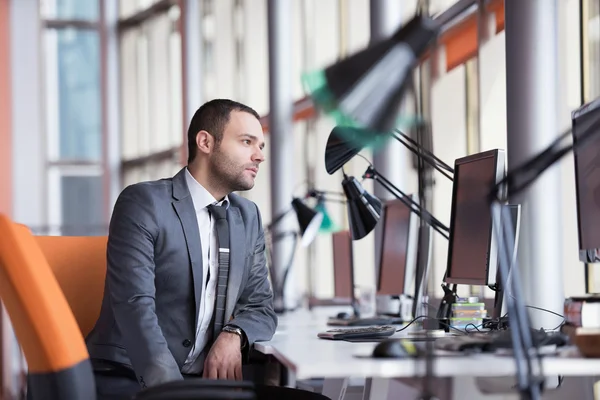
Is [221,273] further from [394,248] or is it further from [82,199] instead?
[82,199]

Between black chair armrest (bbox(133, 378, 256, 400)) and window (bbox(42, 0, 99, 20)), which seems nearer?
black chair armrest (bbox(133, 378, 256, 400))

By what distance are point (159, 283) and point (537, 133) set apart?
4.12ft

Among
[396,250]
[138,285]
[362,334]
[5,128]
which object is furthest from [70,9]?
[362,334]

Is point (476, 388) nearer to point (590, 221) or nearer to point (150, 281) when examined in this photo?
point (590, 221)

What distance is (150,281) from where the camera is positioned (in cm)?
243

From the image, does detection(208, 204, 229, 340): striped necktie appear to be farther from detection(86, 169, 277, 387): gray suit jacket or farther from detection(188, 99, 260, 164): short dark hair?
detection(188, 99, 260, 164): short dark hair

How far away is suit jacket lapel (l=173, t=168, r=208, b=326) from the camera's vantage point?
100 inches

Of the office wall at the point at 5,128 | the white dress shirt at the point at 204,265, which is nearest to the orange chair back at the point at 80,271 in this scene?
the white dress shirt at the point at 204,265

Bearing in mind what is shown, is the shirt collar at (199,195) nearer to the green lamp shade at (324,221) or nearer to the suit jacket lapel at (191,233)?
the suit jacket lapel at (191,233)

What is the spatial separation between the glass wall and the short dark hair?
9693 mm

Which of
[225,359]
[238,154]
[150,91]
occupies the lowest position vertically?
[225,359]

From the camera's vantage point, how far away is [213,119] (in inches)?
108

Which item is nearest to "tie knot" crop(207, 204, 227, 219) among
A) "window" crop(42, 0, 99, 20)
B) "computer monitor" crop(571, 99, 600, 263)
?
"computer monitor" crop(571, 99, 600, 263)

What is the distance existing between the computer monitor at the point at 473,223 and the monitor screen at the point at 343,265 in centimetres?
161
